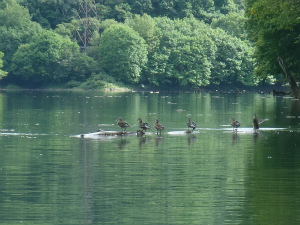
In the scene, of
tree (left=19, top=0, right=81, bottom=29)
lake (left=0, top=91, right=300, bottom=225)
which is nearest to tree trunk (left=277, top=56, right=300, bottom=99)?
lake (left=0, top=91, right=300, bottom=225)

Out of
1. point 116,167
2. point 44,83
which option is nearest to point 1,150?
point 116,167

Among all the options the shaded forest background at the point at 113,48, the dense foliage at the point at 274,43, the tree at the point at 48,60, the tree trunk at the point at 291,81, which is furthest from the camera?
the shaded forest background at the point at 113,48

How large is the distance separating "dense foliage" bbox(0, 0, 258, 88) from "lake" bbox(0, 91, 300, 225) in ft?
342

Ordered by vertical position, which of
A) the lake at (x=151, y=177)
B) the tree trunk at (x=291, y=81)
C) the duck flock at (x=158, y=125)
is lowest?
the lake at (x=151, y=177)

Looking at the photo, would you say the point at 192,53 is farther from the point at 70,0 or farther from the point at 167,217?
the point at 167,217

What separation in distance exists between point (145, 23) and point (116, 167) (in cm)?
13121

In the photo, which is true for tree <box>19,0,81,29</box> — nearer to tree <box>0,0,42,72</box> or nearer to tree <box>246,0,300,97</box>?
tree <box>0,0,42,72</box>

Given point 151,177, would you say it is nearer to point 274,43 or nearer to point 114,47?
point 274,43

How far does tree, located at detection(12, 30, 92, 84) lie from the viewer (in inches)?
5891

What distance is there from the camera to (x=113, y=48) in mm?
151750

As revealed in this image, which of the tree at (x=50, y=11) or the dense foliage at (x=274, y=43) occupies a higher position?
the tree at (x=50, y=11)

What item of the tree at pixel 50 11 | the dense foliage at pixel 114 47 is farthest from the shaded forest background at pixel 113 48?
the tree at pixel 50 11

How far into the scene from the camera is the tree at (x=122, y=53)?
151m

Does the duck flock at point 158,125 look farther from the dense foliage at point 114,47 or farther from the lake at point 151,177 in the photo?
the dense foliage at point 114,47
